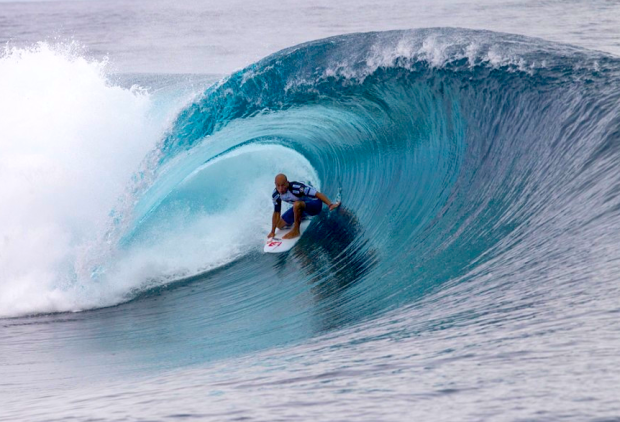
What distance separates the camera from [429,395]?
3.12m

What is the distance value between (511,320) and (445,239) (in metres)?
2.73

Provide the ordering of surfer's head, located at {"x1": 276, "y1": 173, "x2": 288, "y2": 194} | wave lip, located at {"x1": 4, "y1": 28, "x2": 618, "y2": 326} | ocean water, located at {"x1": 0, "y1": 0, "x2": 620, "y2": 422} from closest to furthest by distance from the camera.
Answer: ocean water, located at {"x1": 0, "y1": 0, "x2": 620, "y2": 422}
wave lip, located at {"x1": 4, "y1": 28, "x2": 618, "y2": 326}
surfer's head, located at {"x1": 276, "y1": 173, "x2": 288, "y2": 194}

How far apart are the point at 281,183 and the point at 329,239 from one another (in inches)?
38.9

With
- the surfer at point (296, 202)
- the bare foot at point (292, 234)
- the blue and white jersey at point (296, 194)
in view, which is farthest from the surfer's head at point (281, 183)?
the bare foot at point (292, 234)

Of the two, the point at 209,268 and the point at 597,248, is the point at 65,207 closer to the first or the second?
the point at 209,268

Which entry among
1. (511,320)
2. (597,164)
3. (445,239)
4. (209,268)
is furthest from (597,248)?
(209,268)

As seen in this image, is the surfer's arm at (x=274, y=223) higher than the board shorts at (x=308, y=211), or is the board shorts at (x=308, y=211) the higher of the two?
the board shorts at (x=308, y=211)

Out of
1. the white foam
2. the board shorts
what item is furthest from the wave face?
the white foam

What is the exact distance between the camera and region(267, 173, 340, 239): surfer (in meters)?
8.75

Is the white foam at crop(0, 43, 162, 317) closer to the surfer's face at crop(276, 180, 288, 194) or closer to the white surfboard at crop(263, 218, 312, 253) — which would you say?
the white surfboard at crop(263, 218, 312, 253)

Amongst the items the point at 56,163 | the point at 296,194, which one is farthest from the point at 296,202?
the point at 56,163

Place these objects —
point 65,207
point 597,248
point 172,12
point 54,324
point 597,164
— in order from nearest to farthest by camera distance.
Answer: point 597,248
point 597,164
point 54,324
point 65,207
point 172,12

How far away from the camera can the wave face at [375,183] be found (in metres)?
5.93

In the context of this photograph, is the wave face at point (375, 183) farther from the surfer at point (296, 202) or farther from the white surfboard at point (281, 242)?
the surfer at point (296, 202)
